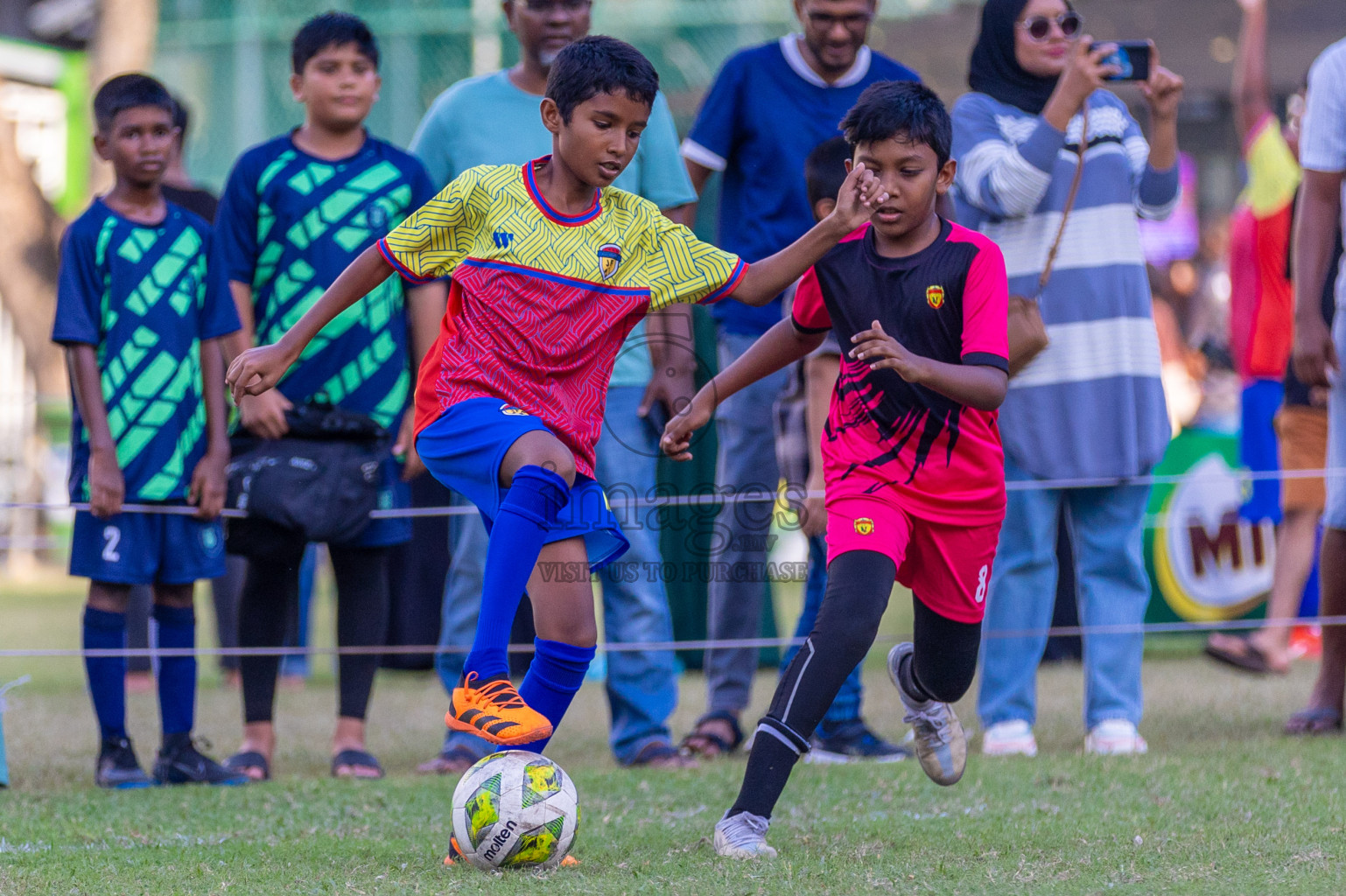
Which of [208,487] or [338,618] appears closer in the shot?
[208,487]

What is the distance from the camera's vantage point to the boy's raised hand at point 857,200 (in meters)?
3.36

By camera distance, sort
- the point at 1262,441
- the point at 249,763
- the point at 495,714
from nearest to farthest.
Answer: the point at 495,714 < the point at 249,763 < the point at 1262,441

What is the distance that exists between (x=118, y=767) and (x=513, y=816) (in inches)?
73.2

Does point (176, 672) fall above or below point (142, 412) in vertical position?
below

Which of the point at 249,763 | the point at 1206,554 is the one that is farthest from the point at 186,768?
the point at 1206,554

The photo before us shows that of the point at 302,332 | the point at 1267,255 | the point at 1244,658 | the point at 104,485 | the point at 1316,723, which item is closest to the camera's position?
the point at 302,332

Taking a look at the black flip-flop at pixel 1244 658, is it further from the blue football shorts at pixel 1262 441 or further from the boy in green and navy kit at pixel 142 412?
the boy in green and navy kit at pixel 142 412

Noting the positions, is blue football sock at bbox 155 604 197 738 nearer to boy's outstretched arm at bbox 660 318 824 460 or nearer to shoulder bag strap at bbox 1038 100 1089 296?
boy's outstretched arm at bbox 660 318 824 460

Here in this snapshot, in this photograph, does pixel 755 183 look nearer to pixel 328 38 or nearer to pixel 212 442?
pixel 328 38

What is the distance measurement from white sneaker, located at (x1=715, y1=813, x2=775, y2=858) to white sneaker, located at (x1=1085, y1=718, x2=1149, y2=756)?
5.61 ft

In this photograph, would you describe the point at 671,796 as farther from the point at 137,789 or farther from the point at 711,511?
the point at 711,511

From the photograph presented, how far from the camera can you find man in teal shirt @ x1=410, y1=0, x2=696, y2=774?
4.71 metres

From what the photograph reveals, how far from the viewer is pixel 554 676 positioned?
3.26m

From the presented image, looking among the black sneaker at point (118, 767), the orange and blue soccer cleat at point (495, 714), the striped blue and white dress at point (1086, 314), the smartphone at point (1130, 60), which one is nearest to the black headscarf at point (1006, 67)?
the striped blue and white dress at point (1086, 314)
